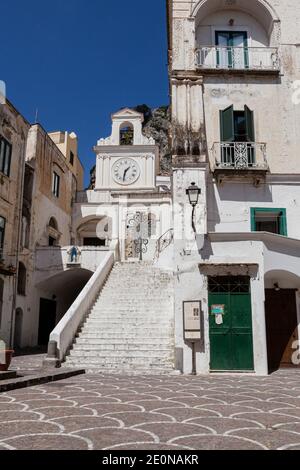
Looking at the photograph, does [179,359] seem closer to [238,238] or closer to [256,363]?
[256,363]

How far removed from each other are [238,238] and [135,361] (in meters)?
4.53

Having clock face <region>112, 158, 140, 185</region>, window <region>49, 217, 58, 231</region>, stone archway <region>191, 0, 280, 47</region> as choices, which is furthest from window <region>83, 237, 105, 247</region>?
stone archway <region>191, 0, 280, 47</region>

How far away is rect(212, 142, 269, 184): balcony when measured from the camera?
14.0 m

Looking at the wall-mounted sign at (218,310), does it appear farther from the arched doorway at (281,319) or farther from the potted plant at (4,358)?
the potted plant at (4,358)

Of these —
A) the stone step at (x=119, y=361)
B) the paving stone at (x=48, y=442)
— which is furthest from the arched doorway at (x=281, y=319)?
the paving stone at (x=48, y=442)

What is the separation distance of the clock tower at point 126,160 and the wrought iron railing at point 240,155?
1745 cm

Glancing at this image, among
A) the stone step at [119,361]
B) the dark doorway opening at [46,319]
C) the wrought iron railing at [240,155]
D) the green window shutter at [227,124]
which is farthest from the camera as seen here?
the dark doorway opening at [46,319]

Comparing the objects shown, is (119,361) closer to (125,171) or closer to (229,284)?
(229,284)

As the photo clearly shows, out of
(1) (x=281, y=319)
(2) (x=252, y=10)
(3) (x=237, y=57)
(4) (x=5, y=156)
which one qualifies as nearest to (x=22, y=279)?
(4) (x=5, y=156)

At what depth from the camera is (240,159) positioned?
1433 cm

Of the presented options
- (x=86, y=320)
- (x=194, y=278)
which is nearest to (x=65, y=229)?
(x=86, y=320)

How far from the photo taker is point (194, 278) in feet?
40.3

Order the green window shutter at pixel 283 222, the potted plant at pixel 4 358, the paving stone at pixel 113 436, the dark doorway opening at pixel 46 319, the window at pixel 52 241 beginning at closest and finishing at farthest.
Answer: the paving stone at pixel 113 436 < the potted plant at pixel 4 358 < the green window shutter at pixel 283 222 < the dark doorway opening at pixel 46 319 < the window at pixel 52 241

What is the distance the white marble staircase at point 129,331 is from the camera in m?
12.0
